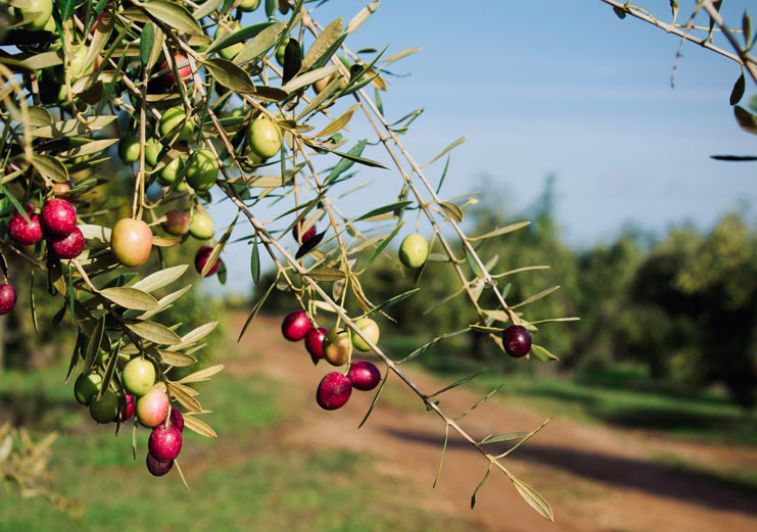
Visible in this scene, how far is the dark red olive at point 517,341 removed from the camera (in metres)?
0.78

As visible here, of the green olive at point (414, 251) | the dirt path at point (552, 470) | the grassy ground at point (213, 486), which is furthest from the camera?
the dirt path at point (552, 470)

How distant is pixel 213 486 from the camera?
9.21 m

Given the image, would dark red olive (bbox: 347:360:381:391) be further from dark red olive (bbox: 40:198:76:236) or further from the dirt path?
the dirt path

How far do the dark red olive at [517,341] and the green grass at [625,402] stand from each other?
12.5 metres

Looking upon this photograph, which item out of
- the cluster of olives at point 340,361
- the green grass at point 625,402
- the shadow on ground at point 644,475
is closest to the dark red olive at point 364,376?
the cluster of olives at point 340,361

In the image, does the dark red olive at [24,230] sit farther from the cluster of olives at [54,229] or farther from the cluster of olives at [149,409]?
the cluster of olives at [149,409]

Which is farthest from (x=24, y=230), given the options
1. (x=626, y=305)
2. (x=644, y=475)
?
(x=626, y=305)

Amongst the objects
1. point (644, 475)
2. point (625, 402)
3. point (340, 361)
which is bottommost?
point (625, 402)

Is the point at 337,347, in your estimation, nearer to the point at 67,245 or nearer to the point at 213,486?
the point at 67,245

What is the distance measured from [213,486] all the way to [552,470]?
573 cm

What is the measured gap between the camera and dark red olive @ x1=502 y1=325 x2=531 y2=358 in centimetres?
78

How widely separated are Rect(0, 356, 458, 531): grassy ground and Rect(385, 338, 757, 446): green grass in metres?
4.23

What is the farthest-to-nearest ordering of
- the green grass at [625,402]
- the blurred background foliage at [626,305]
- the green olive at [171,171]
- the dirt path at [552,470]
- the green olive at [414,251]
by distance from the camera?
the green grass at [625,402], the blurred background foliage at [626,305], the dirt path at [552,470], the green olive at [414,251], the green olive at [171,171]

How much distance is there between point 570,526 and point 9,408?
28.7 feet
